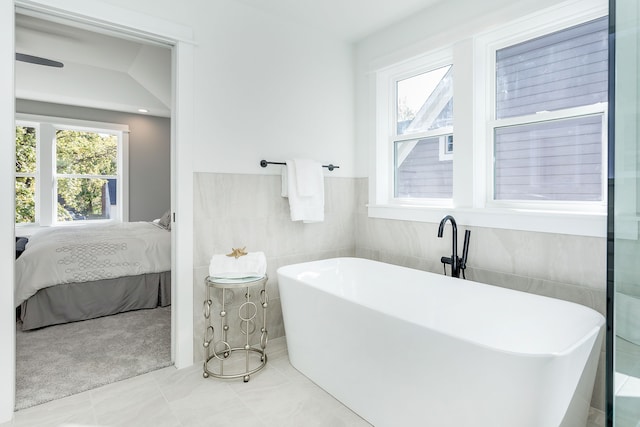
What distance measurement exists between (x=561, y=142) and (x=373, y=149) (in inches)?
54.6

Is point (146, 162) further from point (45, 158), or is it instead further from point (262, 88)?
point (262, 88)

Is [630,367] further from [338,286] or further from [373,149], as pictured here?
[373,149]

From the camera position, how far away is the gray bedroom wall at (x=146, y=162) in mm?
5844

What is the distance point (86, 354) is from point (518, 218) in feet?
9.70

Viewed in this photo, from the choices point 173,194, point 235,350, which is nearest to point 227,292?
point 235,350

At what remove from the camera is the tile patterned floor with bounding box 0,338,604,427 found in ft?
6.07

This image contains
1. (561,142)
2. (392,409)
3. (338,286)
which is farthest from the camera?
(338,286)

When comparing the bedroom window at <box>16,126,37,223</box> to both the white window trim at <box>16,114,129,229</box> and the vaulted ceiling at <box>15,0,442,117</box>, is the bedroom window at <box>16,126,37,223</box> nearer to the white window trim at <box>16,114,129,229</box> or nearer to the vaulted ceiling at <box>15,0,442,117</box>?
the white window trim at <box>16,114,129,229</box>

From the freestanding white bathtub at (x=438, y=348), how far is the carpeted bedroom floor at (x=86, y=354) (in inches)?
41.8

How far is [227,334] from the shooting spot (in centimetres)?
260

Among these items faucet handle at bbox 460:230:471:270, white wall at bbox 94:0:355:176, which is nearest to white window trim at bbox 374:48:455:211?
white wall at bbox 94:0:355:176

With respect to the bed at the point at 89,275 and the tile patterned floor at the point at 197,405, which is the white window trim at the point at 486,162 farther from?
the bed at the point at 89,275

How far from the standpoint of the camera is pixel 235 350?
8.74 ft

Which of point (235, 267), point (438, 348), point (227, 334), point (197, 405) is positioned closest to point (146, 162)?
point (227, 334)
